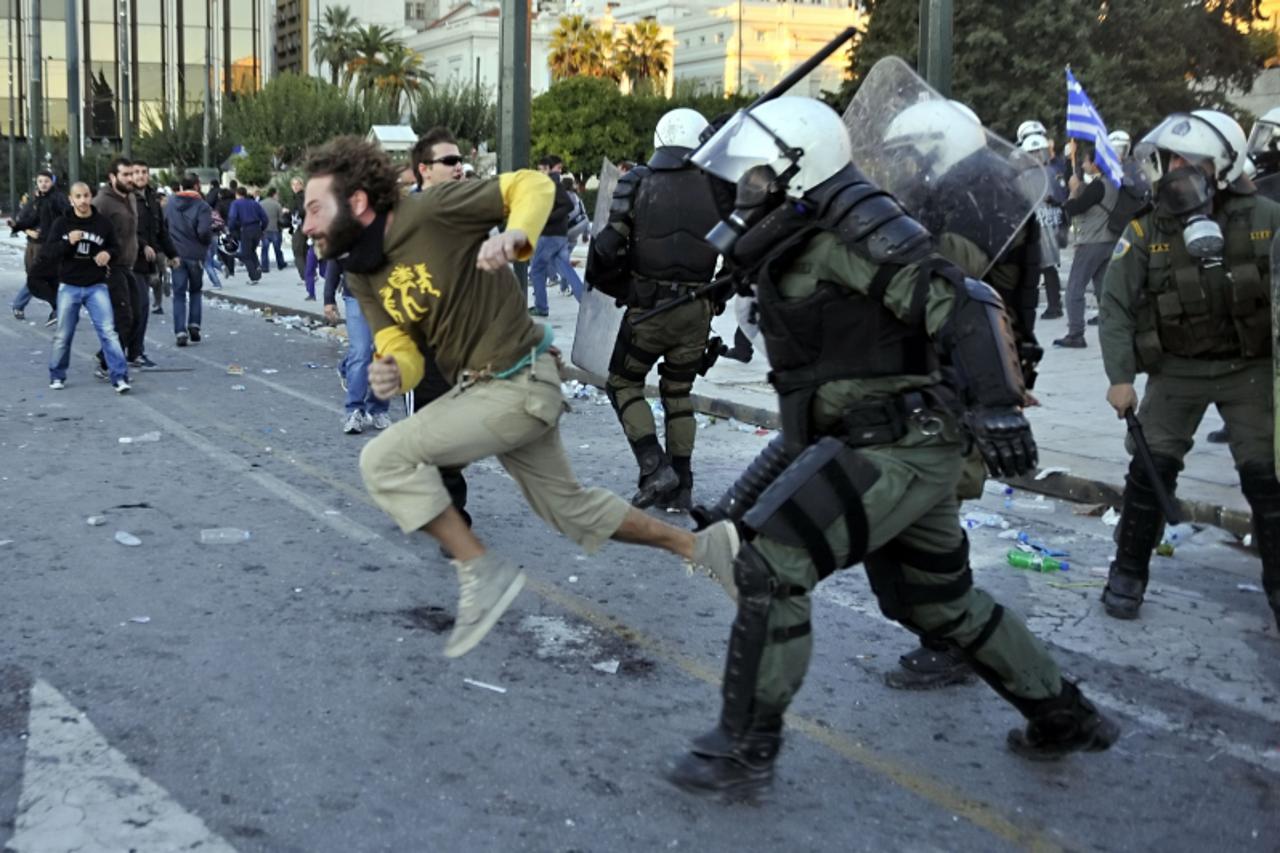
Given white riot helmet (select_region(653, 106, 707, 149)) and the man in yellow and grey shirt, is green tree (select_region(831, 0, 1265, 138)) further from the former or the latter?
the man in yellow and grey shirt

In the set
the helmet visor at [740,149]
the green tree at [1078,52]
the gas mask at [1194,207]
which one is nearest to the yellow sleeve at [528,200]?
the helmet visor at [740,149]

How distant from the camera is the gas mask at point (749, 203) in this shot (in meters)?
3.77

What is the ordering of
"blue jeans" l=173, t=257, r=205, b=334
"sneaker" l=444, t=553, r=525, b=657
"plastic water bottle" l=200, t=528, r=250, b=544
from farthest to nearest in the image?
"blue jeans" l=173, t=257, r=205, b=334 → "plastic water bottle" l=200, t=528, r=250, b=544 → "sneaker" l=444, t=553, r=525, b=657

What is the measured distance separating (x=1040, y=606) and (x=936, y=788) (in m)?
2.01

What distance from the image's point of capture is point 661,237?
730 cm

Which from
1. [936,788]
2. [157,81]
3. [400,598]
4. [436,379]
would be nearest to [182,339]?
[436,379]

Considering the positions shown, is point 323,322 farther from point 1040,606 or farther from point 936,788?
point 936,788

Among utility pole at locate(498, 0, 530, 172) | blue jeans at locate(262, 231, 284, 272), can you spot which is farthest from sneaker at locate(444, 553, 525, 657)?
blue jeans at locate(262, 231, 284, 272)

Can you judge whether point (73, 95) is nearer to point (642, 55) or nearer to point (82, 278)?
point (82, 278)

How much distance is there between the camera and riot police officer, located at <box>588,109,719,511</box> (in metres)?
7.29

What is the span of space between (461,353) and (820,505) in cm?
170

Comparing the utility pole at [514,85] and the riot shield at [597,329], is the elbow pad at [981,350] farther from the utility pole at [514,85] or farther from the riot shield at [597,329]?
the utility pole at [514,85]

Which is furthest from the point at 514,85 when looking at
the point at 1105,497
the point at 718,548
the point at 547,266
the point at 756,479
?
the point at 756,479

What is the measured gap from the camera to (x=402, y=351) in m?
4.90
